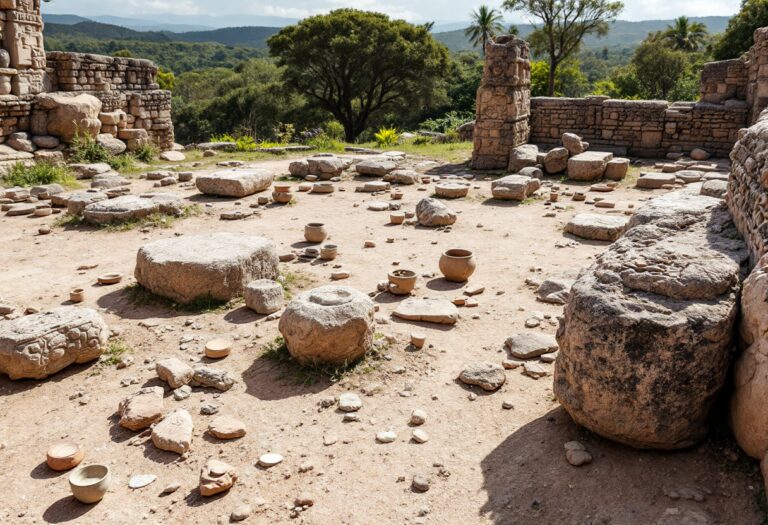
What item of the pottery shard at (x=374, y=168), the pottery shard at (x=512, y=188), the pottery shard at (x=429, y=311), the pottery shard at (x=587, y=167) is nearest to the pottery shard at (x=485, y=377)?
the pottery shard at (x=429, y=311)

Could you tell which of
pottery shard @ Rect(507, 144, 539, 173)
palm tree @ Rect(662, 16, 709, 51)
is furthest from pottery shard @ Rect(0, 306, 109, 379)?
palm tree @ Rect(662, 16, 709, 51)

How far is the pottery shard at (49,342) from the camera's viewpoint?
4320mm

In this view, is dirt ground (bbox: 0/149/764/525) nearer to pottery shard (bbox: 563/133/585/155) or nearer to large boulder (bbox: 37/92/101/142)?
large boulder (bbox: 37/92/101/142)

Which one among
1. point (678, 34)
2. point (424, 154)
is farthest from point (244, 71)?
point (424, 154)

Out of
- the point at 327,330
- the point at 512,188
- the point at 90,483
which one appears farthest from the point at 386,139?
the point at 90,483

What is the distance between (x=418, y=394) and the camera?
169 inches

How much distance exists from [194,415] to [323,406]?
0.87 m

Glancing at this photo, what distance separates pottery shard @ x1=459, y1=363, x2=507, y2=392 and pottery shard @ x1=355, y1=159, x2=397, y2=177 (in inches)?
329

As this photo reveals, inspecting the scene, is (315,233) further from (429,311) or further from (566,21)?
(566,21)

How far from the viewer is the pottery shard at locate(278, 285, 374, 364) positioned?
4.48m

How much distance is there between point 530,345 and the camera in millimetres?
4871

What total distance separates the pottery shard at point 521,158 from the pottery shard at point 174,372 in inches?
379

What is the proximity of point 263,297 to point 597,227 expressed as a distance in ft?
15.6

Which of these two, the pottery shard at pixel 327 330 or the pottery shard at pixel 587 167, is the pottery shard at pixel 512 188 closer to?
the pottery shard at pixel 587 167
